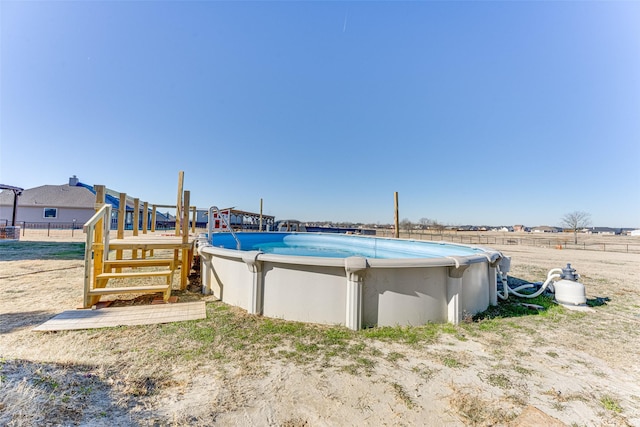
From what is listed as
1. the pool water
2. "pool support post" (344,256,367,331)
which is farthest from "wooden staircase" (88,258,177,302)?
"pool support post" (344,256,367,331)

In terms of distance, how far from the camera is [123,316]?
3.48m

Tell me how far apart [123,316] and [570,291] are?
742 centimetres

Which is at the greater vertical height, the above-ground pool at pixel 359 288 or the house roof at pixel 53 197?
the house roof at pixel 53 197

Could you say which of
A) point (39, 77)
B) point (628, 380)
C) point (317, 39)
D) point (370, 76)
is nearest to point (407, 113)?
point (370, 76)

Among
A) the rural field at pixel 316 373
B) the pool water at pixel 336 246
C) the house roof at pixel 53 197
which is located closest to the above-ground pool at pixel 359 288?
the rural field at pixel 316 373

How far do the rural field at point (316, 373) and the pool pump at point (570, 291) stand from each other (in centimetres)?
64

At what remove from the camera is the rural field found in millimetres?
1711

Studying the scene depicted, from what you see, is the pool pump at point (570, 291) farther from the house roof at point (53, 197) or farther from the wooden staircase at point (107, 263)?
the house roof at point (53, 197)

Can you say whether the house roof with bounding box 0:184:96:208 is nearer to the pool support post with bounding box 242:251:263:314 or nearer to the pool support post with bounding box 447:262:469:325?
the pool support post with bounding box 242:251:263:314

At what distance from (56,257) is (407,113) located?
17653mm

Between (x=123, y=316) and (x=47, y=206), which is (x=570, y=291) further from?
(x=47, y=206)

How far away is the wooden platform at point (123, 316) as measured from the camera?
3.12m

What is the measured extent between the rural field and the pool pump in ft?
2.09

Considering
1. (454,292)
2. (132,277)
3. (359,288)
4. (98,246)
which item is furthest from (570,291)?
(98,246)
